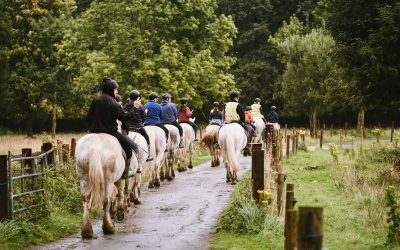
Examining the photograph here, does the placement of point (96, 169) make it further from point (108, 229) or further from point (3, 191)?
point (3, 191)

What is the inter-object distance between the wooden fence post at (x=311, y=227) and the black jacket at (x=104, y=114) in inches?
296

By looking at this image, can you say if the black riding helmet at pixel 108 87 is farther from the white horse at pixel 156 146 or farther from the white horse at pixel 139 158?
the white horse at pixel 156 146

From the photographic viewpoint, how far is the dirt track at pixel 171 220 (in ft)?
35.7

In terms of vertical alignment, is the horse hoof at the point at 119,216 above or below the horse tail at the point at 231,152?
below

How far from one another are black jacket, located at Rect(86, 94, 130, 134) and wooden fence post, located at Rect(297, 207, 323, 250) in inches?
296

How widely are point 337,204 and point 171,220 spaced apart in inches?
190

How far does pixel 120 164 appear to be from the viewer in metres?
11.8

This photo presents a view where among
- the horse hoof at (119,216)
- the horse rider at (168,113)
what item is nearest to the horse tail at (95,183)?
the horse hoof at (119,216)

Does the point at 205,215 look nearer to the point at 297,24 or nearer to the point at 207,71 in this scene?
the point at 207,71

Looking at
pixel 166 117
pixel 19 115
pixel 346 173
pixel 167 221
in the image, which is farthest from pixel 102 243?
pixel 19 115

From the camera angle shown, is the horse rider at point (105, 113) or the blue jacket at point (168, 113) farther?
the blue jacket at point (168, 113)

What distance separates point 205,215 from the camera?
550 inches

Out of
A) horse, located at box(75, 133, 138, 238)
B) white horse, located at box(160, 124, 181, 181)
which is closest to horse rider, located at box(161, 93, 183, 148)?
white horse, located at box(160, 124, 181, 181)

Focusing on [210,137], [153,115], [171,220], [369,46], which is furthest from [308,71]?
[171,220]
